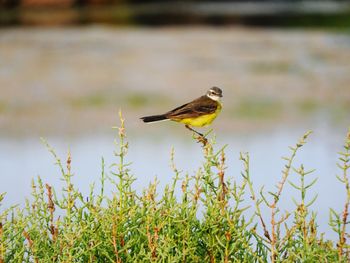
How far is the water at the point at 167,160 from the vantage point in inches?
380

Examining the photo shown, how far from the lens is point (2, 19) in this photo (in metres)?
30.4

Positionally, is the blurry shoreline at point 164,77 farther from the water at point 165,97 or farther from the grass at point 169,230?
the grass at point 169,230

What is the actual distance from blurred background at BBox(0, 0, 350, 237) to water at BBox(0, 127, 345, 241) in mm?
20

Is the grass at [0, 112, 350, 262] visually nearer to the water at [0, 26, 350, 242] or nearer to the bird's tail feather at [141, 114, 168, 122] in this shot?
the bird's tail feather at [141, 114, 168, 122]

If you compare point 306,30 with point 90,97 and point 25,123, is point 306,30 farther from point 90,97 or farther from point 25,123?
point 25,123

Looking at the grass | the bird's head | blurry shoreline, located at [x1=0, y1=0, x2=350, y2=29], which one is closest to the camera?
the grass

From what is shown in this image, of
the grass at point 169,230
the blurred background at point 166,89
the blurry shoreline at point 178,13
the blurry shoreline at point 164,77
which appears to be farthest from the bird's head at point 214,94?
the blurry shoreline at point 178,13

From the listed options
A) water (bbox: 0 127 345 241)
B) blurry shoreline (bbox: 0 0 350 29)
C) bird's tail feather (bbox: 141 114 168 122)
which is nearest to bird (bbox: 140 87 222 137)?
bird's tail feather (bbox: 141 114 168 122)

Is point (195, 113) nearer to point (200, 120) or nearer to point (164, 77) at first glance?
point (200, 120)

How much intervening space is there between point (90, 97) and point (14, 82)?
1.89 m

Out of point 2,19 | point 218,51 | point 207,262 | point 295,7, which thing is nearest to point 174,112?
point 207,262

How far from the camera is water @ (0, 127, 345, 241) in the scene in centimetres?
966

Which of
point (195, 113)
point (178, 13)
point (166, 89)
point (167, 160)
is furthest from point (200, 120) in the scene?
point (178, 13)

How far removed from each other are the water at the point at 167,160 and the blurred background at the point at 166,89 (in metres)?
0.02
